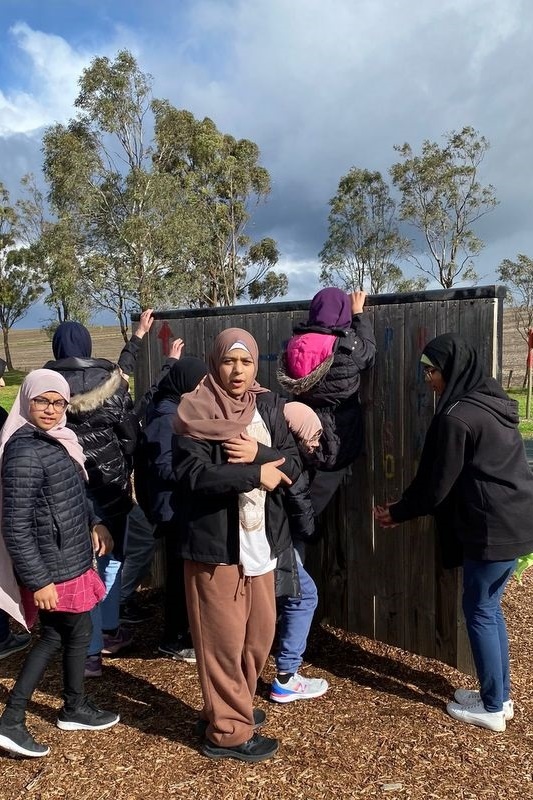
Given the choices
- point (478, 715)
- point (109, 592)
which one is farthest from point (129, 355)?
point (478, 715)

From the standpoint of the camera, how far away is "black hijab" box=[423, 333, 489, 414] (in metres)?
3.08

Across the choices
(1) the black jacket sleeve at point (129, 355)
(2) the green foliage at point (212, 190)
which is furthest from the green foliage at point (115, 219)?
(1) the black jacket sleeve at point (129, 355)

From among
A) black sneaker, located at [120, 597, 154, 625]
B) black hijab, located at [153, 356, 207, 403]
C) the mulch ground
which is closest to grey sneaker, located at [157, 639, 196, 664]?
the mulch ground

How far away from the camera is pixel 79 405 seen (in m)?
3.70

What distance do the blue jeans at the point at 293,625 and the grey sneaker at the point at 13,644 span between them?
5.97 ft

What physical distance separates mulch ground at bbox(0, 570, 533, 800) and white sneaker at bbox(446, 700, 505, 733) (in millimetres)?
37

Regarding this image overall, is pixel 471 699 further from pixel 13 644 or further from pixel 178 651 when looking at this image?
pixel 13 644

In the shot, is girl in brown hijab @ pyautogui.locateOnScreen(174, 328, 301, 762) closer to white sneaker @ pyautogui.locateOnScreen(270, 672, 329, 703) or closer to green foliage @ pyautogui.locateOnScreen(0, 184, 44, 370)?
white sneaker @ pyautogui.locateOnScreen(270, 672, 329, 703)

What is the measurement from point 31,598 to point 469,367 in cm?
227

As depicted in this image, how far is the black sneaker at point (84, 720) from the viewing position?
331 centimetres

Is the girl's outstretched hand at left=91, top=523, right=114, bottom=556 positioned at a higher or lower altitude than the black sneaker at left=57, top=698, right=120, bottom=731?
higher

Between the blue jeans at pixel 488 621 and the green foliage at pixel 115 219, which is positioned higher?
the green foliage at pixel 115 219

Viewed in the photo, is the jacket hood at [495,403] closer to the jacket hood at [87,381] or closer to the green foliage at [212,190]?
the jacket hood at [87,381]

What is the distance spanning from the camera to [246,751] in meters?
3.00
